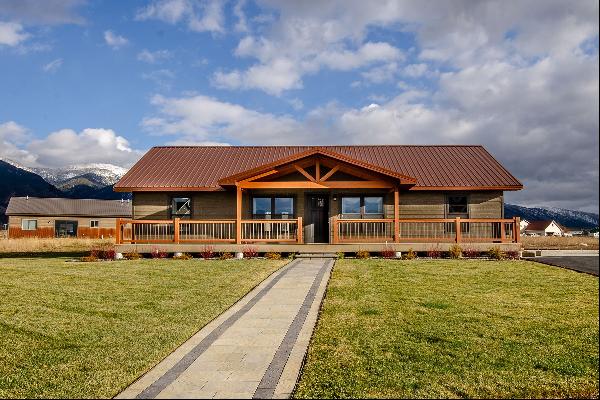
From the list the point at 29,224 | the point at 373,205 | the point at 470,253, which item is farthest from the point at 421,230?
the point at 29,224

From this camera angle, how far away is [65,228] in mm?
61562

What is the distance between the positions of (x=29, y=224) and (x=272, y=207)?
164 feet

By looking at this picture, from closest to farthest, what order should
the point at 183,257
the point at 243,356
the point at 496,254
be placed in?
the point at 243,356
the point at 496,254
the point at 183,257

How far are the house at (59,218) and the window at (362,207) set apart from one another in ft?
145

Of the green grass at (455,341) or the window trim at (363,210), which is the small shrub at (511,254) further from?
the green grass at (455,341)

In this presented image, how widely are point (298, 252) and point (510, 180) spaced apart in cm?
1011

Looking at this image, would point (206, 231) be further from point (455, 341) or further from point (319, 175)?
point (455, 341)

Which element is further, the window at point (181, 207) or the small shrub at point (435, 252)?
the window at point (181, 207)

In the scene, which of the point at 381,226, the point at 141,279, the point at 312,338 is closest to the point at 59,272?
the point at 141,279

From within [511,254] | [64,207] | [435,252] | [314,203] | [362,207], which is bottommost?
[511,254]

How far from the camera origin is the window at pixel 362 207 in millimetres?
21938

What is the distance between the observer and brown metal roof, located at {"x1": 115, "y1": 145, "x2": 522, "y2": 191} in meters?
21.5

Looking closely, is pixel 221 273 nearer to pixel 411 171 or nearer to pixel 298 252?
pixel 298 252

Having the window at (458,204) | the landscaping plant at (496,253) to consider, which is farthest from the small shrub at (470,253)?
the window at (458,204)
